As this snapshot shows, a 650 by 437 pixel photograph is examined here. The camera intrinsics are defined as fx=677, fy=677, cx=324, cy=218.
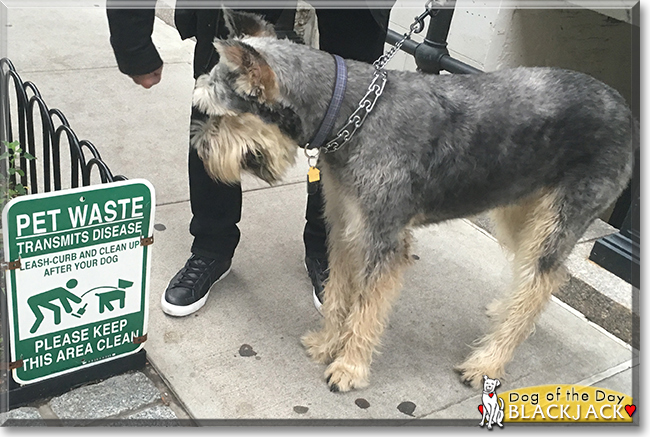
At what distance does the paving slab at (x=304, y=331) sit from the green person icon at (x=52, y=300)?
2.15 ft

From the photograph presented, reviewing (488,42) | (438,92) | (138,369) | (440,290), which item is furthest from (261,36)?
(488,42)

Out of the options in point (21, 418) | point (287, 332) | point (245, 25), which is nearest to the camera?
point (21, 418)

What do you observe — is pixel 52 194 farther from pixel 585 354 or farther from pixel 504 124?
pixel 585 354

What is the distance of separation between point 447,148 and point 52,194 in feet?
5.34

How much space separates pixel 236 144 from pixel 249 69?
33cm

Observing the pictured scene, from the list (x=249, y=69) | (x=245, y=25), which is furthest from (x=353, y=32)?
(x=249, y=69)

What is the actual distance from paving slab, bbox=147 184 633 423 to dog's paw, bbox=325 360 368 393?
0.04 meters

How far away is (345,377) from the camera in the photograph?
3.28m

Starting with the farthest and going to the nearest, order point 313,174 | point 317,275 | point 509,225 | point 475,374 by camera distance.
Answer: point 317,275
point 509,225
point 475,374
point 313,174

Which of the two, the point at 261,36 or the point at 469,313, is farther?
the point at 469,313

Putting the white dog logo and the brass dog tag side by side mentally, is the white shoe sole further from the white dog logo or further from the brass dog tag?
the white dog logo

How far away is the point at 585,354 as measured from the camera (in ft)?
12.4

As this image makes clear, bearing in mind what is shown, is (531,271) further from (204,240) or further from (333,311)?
(204,240)

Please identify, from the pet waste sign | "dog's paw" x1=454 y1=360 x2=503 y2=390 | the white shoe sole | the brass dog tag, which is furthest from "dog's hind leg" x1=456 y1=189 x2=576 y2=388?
the pet waste sign
